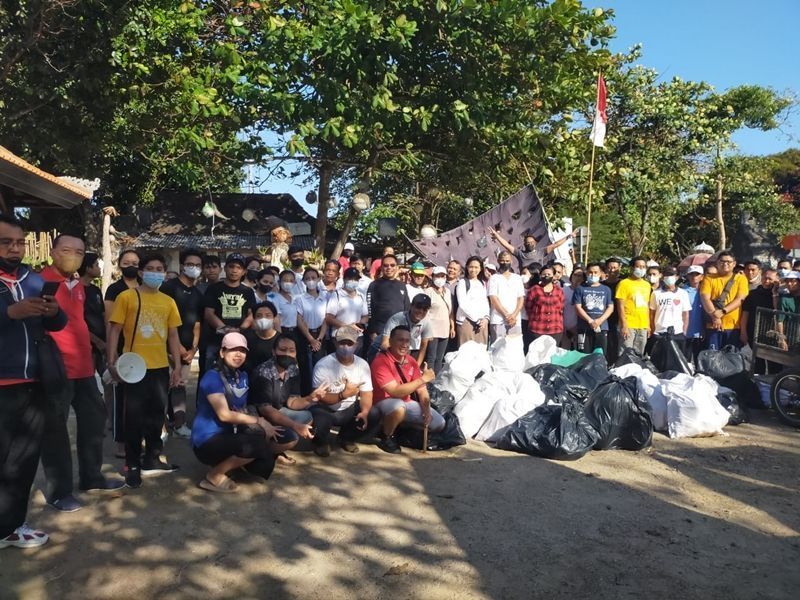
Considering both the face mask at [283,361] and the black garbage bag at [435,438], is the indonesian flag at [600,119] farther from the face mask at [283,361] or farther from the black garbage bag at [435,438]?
the face mask at [283,361]

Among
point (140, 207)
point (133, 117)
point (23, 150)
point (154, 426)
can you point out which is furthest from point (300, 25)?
point (140, 207)

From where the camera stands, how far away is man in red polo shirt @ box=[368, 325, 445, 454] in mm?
5742

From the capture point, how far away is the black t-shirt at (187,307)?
596 centimetres

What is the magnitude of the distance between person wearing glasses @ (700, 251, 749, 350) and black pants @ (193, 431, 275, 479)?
20.0ft

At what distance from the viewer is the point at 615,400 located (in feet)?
19.8

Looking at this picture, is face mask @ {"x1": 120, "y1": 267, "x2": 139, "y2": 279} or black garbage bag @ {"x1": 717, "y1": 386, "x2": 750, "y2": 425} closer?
face mask @ {"x1": 120, "y1": 267, "x2": 139, "y2": 279}

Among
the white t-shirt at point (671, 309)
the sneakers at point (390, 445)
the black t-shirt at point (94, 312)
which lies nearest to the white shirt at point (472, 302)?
the white t-shirt at point (671, 309)

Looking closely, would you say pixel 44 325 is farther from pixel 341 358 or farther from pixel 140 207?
pixel 140 207

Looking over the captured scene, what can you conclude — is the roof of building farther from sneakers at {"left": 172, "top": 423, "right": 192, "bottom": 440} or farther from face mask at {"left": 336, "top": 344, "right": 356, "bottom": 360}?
face mask at {"left": 336, "top": 344, "right": 356, "bottom": 360}

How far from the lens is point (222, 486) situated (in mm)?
4746

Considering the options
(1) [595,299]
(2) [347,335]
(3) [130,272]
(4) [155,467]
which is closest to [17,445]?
(4) [155,467]

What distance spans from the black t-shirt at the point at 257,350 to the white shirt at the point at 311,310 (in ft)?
4.10

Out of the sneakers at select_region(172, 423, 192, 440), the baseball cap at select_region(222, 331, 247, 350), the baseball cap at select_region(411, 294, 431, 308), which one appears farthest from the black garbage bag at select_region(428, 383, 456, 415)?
the baseball cap at select_region(222, 331, 247, 350)

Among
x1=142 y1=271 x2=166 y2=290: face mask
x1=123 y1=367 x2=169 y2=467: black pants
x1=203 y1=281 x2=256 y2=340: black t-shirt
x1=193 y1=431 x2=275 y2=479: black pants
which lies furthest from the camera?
x1=203 y1=281 x2=256 y2=340: black t-shirt
